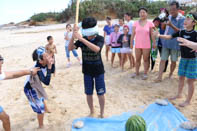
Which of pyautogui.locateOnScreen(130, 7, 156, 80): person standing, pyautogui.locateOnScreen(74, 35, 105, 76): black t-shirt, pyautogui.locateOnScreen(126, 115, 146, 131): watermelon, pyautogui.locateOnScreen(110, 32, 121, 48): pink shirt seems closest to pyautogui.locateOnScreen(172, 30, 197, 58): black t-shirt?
pyautogui.locateOnScreen(130, 7, 156, 80): person standing

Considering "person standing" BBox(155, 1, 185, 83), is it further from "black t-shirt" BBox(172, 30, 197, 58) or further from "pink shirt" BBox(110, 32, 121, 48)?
"pink shirt" BBox(110, 32, 121, 48)

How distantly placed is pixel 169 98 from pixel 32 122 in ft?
9.86

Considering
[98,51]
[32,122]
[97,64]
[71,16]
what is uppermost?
[71,16]

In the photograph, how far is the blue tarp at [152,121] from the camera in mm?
3372

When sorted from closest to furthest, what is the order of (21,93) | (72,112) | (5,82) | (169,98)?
(72,112) → (169,98) → (21,93) → (5,82)

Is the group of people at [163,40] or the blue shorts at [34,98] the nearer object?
the blue shorts at [34,98]

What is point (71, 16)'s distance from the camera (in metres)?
36.4

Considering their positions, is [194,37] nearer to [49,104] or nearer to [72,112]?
[72,112]

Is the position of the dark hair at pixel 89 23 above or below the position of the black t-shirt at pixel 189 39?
above

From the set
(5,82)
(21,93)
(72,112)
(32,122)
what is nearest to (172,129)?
(72,112)

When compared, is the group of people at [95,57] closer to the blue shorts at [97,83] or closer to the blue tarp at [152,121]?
the blue shorts at [97,83]

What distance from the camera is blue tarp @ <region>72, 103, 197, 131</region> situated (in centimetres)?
337

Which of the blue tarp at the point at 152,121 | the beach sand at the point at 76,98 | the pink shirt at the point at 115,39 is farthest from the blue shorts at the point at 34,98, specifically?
the pink shirt at the point at 115,39

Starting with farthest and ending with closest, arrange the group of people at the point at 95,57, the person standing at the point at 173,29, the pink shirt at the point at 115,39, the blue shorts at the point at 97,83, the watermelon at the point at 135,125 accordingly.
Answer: the pink shirt at the point at 115,39 → the person standing at the point at 173,29 → the blue shorts at the point at 97,83 → the group of people at the point at 95,57 → the watermelon at the point at 135,125
